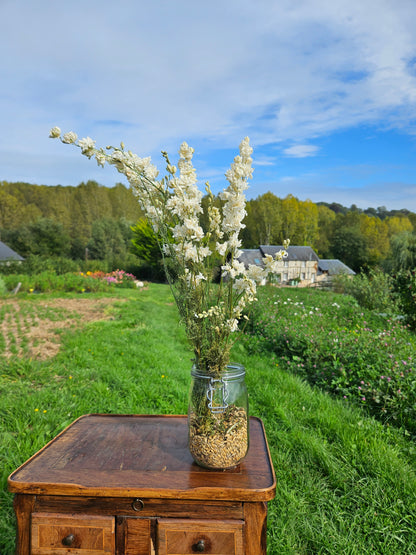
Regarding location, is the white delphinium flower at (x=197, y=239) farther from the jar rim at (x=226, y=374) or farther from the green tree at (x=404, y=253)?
the green tree at (x=404, y=253)

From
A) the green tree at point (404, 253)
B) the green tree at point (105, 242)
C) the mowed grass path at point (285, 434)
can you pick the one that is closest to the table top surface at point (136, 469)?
the mowed grass path at point (285, 434)

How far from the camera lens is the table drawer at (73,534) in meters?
1.47

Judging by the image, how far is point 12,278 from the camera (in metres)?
12.4

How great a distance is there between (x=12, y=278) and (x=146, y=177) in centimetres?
1239

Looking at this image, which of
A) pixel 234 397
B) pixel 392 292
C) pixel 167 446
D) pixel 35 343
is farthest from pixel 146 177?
pixel 392 292

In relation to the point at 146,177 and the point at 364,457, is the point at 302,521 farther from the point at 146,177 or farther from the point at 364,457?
the point at 146,177

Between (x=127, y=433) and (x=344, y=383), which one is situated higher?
(x=127, y=433)

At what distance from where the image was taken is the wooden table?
143cm

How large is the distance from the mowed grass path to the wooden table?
25.3 inches

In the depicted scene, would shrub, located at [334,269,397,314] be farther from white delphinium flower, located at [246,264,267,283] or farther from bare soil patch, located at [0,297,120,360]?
white delphinium flower, located at [246,264,267,283]

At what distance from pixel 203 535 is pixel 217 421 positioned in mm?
407

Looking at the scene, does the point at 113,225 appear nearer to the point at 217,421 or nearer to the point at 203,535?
the point at 217,421

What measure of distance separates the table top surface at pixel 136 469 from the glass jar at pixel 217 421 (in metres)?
0.07

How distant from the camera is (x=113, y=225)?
3631cm
